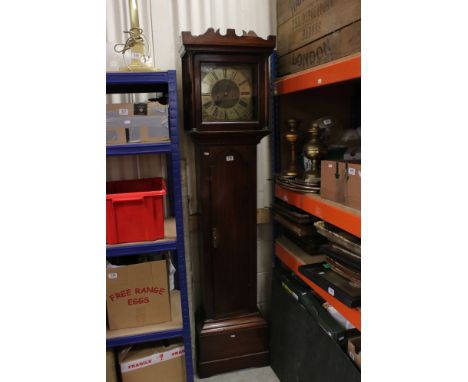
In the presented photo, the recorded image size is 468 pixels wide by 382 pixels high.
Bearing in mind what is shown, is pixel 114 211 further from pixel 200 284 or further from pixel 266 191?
pixel 266 191

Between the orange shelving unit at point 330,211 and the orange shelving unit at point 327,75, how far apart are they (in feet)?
1.65

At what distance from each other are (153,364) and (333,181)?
4.29 feet

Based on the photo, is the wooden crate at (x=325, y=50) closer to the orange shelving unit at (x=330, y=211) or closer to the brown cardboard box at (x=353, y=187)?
the brown cardboard box at (x=353, y=187)

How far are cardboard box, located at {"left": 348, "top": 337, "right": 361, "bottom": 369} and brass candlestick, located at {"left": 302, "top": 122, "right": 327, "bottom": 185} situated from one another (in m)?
0.74

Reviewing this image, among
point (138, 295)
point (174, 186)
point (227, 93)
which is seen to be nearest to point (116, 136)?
point (174, 186)

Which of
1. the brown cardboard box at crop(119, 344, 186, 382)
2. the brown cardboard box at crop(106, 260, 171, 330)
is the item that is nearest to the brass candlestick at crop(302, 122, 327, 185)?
the brown cardboard box at crop(106, 260, 171, 330)

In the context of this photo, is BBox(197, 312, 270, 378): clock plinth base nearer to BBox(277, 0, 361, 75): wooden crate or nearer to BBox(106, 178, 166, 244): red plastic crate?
BBox(106, 178, 166, 244): red plastic crate

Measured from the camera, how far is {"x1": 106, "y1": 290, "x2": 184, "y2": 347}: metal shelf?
185 cm

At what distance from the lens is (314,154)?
1.91 m

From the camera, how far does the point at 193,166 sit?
2.31 meters

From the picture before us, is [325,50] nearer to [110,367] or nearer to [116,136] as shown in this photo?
[116,136]

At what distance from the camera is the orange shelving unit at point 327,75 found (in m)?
1.38

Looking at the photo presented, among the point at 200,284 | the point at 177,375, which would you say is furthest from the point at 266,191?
the point at 177,375

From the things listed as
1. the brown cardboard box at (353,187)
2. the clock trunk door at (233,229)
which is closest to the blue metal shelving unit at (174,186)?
the clock trunk door at (233,229)
